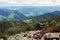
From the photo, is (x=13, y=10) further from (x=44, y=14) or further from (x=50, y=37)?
(x=50, y=37)

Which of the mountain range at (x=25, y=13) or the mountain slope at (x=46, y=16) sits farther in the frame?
the mountain range at (x=25, y=13)

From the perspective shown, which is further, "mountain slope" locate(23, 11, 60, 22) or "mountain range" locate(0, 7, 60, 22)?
"mountain range" locate(0, 7, 60, 22)

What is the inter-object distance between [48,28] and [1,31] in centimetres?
176

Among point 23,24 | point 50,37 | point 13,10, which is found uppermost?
point 13,10

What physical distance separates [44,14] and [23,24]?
3.00 ft

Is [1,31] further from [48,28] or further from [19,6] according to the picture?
[48,28]

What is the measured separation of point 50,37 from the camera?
6.04 m

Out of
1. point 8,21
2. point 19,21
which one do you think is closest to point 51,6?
point 19,21

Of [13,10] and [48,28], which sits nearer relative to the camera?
[48,28]

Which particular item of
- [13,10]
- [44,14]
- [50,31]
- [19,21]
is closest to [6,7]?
[13,10]

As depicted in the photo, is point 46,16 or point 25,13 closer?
point 46,16

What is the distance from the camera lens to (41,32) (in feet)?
20.1

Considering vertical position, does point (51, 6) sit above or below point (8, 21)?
above

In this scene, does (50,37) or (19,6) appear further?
(19,6)
